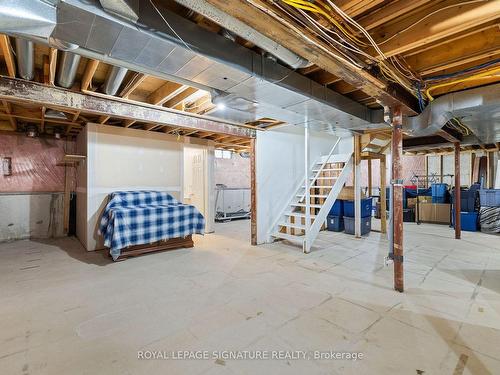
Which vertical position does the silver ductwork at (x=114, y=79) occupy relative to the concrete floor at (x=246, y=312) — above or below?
above

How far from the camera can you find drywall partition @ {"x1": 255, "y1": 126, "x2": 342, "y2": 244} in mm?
4820

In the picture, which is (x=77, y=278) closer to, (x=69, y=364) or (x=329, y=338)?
(x=69, y=364)

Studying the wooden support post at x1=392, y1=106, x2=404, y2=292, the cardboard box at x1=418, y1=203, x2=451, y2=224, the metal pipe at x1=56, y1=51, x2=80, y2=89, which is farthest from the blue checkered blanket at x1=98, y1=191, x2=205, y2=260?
the cardboard box at x1=418, y1=203, x2=451, y2=224

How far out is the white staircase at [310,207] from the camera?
4238 millimetres

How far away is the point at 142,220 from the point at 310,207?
306 cm

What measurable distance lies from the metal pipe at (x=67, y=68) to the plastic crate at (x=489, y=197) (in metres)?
8.32

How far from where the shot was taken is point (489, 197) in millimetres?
5996

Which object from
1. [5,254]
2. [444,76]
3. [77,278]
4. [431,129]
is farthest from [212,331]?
[5,254]

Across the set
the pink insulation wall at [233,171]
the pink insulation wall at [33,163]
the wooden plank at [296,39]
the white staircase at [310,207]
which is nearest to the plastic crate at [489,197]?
the white staircase at [310,207]

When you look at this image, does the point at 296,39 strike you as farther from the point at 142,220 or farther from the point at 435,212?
the point at 435,212

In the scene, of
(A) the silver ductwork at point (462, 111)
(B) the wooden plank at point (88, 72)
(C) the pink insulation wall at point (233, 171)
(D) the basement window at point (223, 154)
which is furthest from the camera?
(C) the pink insulation wall at point (233, 171)

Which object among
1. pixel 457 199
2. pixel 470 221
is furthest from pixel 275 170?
pixel 470 221

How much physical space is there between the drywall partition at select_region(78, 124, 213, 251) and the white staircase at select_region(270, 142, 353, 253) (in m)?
2.29

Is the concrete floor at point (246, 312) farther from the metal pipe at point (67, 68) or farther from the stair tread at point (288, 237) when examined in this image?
the metal pipe at point (67, 68)
